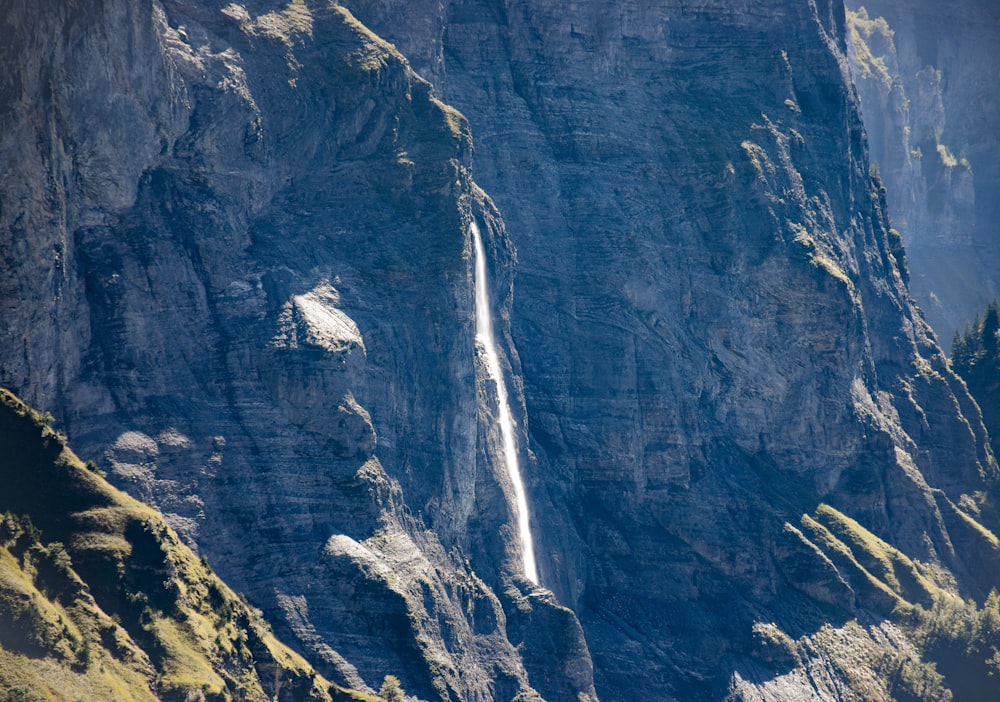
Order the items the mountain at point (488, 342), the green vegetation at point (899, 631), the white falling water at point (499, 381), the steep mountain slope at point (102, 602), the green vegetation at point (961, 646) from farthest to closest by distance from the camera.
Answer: the green vegetation at point (961, 646), the green vegetation at point (899, 631), the white falling water at point (499, 381), the mountain at point (488, 342), the steep mountain slope at point (102, 602)

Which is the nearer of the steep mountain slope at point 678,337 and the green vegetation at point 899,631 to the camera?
the steep mountain slope at point 678,337

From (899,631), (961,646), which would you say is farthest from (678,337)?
(961,646)

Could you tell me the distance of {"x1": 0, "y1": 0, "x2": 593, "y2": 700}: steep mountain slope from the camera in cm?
11544

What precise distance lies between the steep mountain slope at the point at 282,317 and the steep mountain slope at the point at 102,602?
17.1 ft

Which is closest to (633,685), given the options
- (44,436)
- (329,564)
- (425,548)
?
(425,548)

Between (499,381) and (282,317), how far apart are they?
30170mm

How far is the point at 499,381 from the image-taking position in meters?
155

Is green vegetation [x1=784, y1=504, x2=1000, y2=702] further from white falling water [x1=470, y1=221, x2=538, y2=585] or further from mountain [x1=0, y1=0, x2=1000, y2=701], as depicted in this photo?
white falling water [x1=470, y1=221, x2=538, y2=585]

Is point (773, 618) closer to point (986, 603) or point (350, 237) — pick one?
point (986, 603)

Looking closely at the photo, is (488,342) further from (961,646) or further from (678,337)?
(961,646)

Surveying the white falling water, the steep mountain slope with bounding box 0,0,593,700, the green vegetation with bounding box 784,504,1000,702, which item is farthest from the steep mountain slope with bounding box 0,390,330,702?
the green vegetation with bounding box 784,504,1000,702

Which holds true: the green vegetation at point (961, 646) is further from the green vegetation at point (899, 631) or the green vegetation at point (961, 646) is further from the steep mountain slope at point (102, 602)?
the steep mountain slope at point (102, 602)

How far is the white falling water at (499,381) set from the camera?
493ft

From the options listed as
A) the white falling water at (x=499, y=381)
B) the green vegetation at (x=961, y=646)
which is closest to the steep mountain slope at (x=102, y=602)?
the white falling water at (x=499, y=381)
